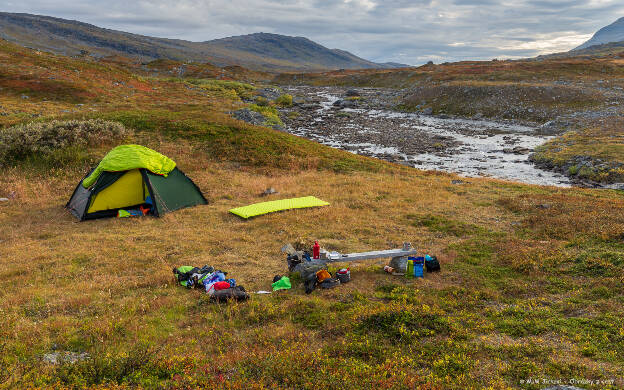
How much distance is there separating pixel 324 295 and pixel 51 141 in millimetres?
23423

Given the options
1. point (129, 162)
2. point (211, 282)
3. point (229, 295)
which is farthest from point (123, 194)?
point (229, 295)

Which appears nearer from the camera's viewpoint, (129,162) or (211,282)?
(211,282)

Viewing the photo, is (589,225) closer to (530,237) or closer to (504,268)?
(530,237)

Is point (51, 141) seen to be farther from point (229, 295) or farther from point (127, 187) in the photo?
point (229, 295)

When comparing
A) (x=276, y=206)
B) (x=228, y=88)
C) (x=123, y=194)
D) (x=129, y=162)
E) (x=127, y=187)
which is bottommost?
(x=276, y=206)

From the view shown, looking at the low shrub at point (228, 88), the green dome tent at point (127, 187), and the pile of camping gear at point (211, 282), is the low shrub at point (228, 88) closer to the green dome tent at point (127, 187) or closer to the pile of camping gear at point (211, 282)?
the green dome tent at point (127, 187)

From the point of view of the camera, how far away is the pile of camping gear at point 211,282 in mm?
9500

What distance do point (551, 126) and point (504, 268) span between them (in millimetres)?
46795

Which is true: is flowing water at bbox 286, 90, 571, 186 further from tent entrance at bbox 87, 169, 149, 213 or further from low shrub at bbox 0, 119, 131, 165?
low shrub at bbox 0, 119, 131, 165

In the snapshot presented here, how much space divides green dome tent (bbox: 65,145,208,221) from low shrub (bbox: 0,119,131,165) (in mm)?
7635

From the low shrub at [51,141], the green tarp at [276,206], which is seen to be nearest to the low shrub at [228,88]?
the low shrub at [51,141]

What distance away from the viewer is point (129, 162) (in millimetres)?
16969

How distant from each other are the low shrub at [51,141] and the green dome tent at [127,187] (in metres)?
7.64

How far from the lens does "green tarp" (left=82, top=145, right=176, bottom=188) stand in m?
16.9
